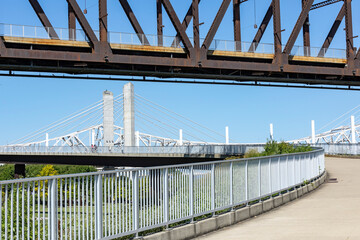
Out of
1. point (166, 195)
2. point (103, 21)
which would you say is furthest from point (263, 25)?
point (166, 195)

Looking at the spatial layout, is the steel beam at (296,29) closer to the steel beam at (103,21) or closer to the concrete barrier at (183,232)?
the steel beam at (103,21)

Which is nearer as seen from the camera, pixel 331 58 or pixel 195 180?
pixel 195 180

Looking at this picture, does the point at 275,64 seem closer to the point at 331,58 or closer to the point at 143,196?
the point at 331,58

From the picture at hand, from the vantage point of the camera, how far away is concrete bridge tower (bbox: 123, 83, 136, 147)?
7625 cm

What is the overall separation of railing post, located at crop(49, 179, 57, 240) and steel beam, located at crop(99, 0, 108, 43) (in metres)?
19.7

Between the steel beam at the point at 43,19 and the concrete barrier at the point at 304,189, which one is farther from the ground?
the steel beam at the point at 43,19

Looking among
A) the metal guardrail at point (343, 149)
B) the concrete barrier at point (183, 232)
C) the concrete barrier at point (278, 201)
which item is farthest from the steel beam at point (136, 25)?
the metal guardrail at point (343, 149)

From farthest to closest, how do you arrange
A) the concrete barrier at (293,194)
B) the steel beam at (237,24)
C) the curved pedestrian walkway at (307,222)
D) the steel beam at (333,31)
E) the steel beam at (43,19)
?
1. the steel beam at (333,31)
2. the steel beam at (237,24)
3. the steel beam at (43,19)
4. the concrete barrier at (293,194)
5. the curved pedestrian walkway at (307,222)

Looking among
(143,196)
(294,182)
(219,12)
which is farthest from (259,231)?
(219,12)

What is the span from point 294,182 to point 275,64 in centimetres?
1537

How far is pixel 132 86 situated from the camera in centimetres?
8200

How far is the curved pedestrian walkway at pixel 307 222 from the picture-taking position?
11.0 meters

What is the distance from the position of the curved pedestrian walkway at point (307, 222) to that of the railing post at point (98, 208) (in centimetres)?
285

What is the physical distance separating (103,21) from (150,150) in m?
35.3
